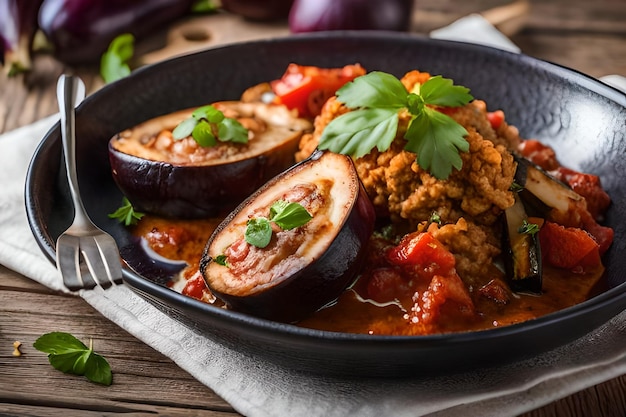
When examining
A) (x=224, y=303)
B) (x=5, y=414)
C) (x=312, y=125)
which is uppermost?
(x=312, y=125)

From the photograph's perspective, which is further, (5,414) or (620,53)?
(620,53)

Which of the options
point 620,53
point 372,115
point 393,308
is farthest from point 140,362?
point 620,53

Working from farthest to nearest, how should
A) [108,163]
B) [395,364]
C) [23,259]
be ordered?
[108,163], [23,259], [395,364]

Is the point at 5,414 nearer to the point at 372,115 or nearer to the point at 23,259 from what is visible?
the point at 23,259

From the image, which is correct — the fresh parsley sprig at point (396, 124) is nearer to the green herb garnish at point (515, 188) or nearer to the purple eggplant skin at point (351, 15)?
the green herb garnish at point (515, 188)

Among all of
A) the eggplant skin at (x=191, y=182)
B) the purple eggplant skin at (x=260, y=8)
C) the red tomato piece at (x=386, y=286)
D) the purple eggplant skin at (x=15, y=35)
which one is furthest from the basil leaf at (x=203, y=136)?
the purple eggplant skin at (x=260, y=8)

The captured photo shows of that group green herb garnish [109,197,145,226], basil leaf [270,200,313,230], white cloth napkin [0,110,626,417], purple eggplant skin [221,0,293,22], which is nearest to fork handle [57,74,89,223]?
green herb garnish [109,197,145,226]
